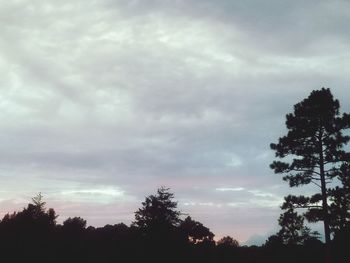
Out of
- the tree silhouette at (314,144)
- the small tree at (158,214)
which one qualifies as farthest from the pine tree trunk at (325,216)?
the small tree at (158,214)

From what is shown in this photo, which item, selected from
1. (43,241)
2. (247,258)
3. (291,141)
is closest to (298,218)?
(291,141)

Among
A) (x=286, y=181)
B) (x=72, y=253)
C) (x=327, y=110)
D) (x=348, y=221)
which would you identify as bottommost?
(x=72, y=253)

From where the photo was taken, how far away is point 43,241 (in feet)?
105

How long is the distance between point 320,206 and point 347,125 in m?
6.45

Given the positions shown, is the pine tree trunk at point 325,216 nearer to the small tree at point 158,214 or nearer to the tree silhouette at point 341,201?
the tree silhouette at point 341,201

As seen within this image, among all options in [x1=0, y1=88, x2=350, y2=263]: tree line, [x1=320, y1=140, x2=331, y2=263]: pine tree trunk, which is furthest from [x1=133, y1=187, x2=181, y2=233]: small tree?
[x1=320, y1=140, x2=331, y2=263]: pine tree trunk

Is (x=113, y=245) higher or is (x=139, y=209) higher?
(x=139, y=209)

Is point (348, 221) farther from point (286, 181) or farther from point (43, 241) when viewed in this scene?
point (43, 241)

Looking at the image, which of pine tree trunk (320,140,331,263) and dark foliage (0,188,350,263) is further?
dark foliage (0,188,350,263)

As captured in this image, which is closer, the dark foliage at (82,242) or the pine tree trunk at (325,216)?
the pine tree trunk at (325,216)

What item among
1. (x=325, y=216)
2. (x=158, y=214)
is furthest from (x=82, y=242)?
(x=325, y=216)

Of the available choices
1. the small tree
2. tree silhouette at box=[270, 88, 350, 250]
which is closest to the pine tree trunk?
tree silhouette at box=[270, 88, 350, 250]

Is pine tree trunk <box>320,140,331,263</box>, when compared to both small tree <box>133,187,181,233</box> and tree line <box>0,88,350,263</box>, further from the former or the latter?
small tree <box>133,187,181,233</box>

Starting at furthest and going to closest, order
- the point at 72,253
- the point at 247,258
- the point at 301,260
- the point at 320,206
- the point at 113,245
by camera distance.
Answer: the point at 247,258 < the point at 301,260 < the point at 113,245 < the point at 72,253 < the point at 320,206
